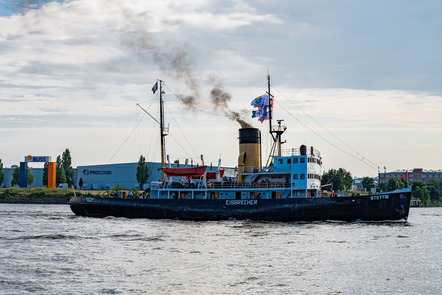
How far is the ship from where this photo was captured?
54.6m

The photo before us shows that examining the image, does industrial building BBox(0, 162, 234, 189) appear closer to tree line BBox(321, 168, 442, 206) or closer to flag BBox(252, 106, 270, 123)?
tree line BBox(321, 168, 442, 206)

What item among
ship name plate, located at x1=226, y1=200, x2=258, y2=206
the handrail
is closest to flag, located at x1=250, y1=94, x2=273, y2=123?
the handrail

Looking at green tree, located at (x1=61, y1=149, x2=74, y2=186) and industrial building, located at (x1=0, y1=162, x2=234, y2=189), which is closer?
industrial building, located at (x1=0, y1=162, x2=234, y2=189)

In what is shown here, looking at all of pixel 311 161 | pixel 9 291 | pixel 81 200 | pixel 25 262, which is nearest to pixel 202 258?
pixel 25 262

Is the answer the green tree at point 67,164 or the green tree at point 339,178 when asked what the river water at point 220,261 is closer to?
the green tree at point 339,178

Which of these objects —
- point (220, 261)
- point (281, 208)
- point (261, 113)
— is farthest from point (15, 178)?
point (220, 261)

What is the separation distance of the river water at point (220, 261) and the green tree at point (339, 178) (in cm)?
9668

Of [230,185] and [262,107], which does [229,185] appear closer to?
[230,185]

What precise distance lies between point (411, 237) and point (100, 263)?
2624cm

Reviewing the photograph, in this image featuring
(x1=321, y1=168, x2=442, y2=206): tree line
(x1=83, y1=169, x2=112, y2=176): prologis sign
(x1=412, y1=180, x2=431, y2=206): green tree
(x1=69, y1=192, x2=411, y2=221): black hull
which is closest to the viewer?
(x1=69, y1=192, x2=411, y2=221): black hull

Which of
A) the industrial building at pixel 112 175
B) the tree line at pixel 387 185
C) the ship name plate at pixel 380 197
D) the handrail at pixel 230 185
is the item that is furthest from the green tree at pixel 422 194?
the handrail at pixel 230 185

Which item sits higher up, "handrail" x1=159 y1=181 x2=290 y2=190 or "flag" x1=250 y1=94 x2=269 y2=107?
"flag" x1=250 y1=94 x2=269 y2=107

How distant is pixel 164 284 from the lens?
2366 cm

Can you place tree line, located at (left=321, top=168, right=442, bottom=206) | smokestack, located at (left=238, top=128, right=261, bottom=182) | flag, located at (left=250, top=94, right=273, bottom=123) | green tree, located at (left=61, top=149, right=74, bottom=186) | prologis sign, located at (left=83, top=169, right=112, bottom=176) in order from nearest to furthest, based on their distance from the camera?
smokestack, located at (left=238, top=128, right=261, bottom=182) → flag, located at (left=250, top=94, right=273, bottom=123) → tree line, located at (left=321, top=168, right=442, bottom=206) → prologis sign, located at (left=83, top=169, right=112, bottom=176) → green tree, located at (left=61, top=149, right=74, bottom=186)
